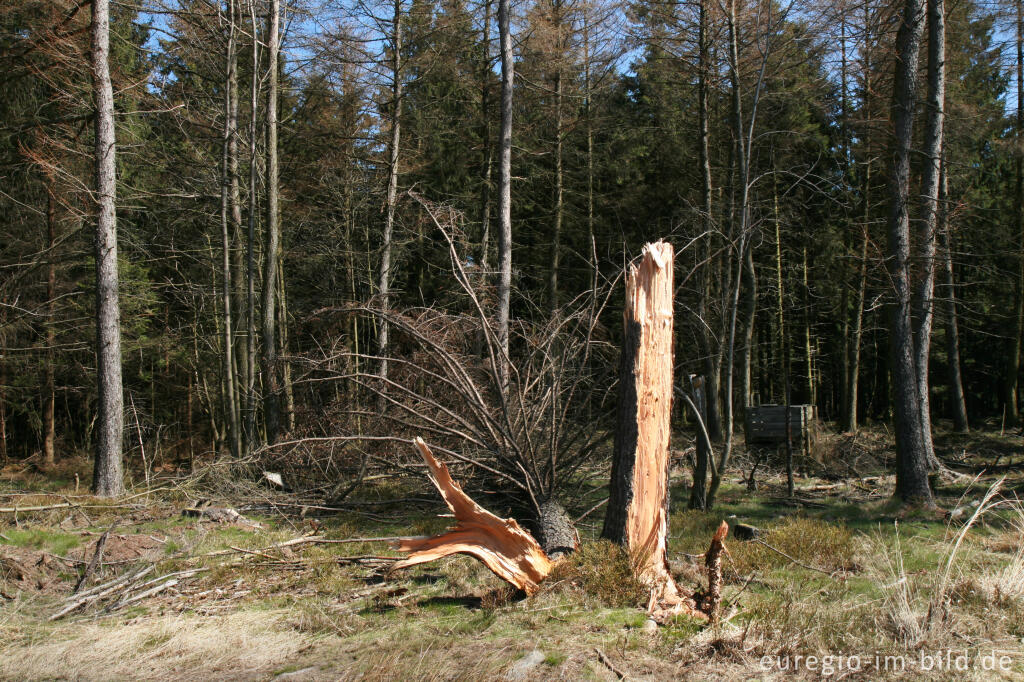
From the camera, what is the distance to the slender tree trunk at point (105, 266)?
10008 millimetres

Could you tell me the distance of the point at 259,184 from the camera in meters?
14.9

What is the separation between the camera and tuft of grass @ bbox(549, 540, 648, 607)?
4.86 m

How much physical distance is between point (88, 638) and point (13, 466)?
1378 cm

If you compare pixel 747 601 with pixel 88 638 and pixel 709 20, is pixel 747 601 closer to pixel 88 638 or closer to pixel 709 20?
pixel 88 638

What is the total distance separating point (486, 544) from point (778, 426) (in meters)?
10.7

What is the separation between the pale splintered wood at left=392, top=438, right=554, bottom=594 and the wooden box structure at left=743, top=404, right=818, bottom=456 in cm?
994

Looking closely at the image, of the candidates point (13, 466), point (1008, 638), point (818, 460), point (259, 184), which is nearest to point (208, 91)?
point (259, 184)

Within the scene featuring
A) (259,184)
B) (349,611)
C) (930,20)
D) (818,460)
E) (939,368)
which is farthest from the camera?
(939,368)

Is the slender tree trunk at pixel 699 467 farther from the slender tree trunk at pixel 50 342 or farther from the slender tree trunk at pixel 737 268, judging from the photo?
the slender tree trunk at pixel 50 342

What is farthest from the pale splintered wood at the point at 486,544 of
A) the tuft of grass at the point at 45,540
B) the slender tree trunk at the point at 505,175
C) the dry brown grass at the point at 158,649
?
the slender tree trunk at the point at 505,175

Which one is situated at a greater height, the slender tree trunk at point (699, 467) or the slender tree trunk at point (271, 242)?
the slender tree trunk at point (271, 242)

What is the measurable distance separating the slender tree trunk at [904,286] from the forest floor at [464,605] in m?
0.66

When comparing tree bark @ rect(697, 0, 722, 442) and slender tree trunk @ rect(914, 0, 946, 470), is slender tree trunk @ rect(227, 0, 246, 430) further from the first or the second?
slender tree trunk @ rect(914, 0, 946, 470)

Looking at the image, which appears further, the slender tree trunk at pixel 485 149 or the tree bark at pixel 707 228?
the slender tree trunk at pixel 485 149
